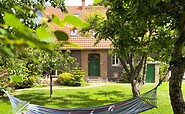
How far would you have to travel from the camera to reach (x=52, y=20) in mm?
472

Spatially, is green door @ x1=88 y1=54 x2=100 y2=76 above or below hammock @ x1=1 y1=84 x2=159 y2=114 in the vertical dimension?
above

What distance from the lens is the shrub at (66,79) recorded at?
1835 centimetres

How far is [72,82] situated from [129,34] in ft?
46.9

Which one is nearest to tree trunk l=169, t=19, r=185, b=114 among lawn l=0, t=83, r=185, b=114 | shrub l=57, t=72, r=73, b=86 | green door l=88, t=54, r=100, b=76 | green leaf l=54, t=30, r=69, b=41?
green leaf l=54, t=30, r=69, b=41

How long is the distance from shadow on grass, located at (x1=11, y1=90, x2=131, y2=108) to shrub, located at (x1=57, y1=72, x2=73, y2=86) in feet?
10.5

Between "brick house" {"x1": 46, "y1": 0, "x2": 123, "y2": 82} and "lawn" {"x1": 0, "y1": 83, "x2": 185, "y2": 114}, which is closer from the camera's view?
"lawn" {"x1": 0, "y1": 83, "x2": 185, "y2": 114}

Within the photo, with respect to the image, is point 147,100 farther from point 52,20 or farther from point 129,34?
point 52,20

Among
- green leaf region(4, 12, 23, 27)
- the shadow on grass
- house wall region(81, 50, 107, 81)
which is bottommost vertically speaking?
the shadow on grass

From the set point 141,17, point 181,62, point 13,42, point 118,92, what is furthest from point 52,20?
point 118,92

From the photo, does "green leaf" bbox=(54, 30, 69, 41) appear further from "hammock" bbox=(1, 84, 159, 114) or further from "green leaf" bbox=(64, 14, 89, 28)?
"hammock" bbox=(1, 84, 159, 114)

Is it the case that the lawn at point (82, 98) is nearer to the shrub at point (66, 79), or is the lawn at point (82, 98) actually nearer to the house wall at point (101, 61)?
the shrub at point (66, 79)

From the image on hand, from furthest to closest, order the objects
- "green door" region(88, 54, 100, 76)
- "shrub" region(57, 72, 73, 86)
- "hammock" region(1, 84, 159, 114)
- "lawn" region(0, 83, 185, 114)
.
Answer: "green door" region(88, 54, 100, 76), "shrub" region(57, 72, 73, 86), "lawn" region(0, 83, 185, 114), "hammock" region(1, 84, 159, 114)

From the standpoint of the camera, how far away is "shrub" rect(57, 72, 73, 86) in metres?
18.4

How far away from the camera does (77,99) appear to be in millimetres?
13039
